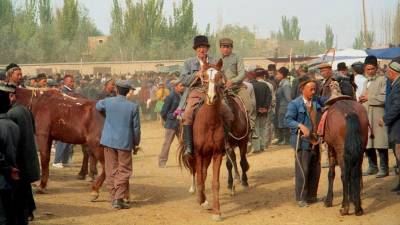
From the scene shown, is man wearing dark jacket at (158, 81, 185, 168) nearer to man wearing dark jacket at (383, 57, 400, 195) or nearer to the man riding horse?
the man riding horse

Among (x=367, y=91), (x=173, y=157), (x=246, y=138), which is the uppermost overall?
(x=367, y=91)

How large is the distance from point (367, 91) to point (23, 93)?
660 centimetres

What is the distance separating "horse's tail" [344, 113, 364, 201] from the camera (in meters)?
8.84

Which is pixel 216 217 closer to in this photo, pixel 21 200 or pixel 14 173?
pixel 21 200

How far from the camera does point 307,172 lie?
9.79 metres

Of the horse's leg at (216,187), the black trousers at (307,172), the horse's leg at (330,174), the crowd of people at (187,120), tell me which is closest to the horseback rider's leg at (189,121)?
the crowd of people at (187,120)

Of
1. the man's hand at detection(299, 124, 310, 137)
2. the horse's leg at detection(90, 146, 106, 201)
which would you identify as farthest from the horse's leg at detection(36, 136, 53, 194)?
the man's hand at detection(299, 124, 310, 137)

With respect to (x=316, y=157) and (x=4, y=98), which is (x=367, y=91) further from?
(x=4, y=98)

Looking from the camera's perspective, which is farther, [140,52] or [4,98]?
[140,52]

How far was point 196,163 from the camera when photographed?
31.4ft

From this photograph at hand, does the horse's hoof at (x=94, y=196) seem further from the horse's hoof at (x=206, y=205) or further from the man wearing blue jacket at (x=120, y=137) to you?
the horse's hoof at (x=206, y=205)

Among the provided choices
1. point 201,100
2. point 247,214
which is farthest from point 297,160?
point 201,100

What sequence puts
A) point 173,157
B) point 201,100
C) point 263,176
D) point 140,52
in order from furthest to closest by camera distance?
1. point 140,52
2. point 173,157
3. point 263,176
4. point 201,100

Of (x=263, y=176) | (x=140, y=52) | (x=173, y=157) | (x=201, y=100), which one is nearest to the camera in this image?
(x=201, y=100)
